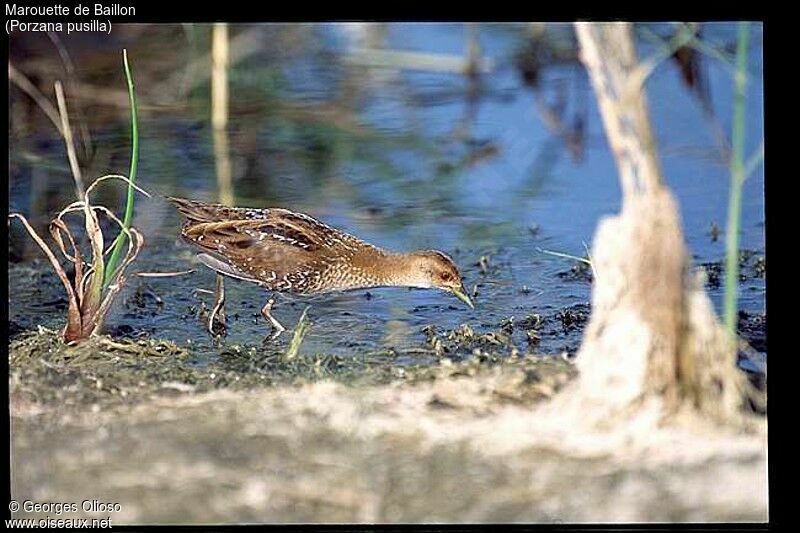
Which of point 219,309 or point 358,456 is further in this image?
point 219,309

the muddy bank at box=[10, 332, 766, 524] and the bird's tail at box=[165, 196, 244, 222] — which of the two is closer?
the muddy bank at box=[10, 332, 766, 524]

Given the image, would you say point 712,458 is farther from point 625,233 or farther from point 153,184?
point 153,184

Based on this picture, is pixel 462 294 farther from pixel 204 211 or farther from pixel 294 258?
pixel 204 211

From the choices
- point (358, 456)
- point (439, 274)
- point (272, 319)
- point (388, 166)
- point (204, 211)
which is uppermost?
point (388, 166)

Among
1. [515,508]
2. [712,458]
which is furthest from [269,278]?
[712,458]

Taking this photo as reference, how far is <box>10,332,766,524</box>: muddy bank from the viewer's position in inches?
113

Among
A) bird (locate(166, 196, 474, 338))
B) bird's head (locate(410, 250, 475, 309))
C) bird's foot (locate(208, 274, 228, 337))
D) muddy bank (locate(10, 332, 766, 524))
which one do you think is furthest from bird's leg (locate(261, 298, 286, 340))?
bird's head (locate(410, 250, 475, 309))

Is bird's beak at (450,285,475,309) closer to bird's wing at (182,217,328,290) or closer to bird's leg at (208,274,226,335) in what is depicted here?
bird's wing at (182,217,328,290)

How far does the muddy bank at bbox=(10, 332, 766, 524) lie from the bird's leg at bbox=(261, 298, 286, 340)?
0.23 meters

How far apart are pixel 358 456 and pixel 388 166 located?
1228 mm

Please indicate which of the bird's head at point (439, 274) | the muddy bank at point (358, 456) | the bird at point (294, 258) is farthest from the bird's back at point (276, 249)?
the muddy bank at point (358, 456)

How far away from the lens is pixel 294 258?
340 centimetres

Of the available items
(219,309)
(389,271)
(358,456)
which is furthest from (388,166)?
(358,456)
